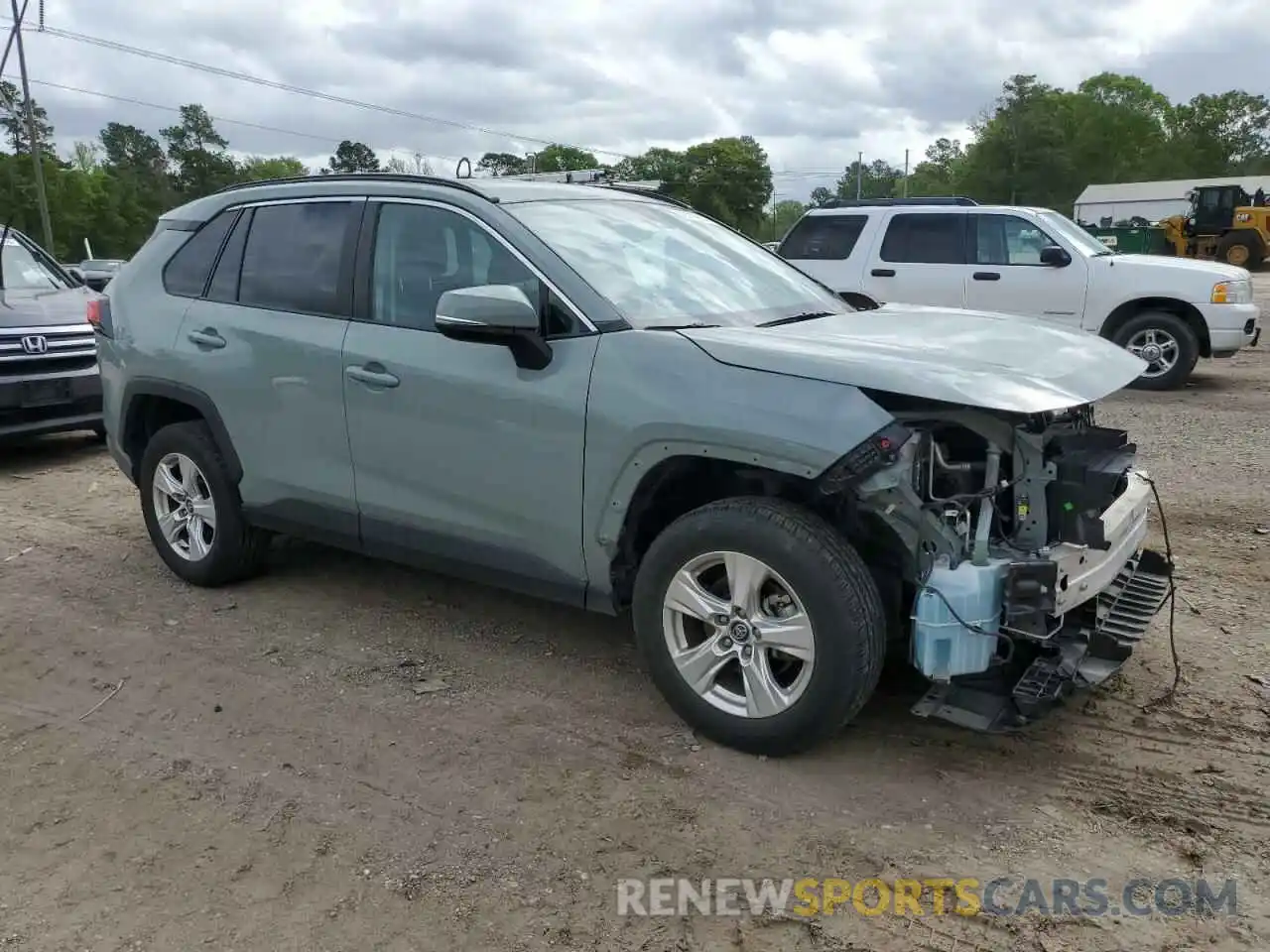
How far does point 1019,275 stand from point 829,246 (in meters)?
2.02

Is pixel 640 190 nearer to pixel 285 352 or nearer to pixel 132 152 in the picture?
pixel 285 352

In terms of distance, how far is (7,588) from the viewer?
17.1ft

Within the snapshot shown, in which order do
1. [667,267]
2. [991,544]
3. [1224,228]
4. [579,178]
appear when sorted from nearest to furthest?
[991,544] → [667,267] → [579,178] → [1224,228]

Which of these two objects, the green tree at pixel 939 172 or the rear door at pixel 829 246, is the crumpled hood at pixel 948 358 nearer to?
the rear door at pixel 829 246

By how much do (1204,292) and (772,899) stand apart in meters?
9.63

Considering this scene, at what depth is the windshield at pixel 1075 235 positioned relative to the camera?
10.7 meters

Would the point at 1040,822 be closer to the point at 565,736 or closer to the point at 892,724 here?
the point at 892,724

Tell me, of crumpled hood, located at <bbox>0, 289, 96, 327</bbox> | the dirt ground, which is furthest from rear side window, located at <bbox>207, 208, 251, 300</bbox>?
crumpled hood, located at <bbox>0, 289, 96, 327</bbox>

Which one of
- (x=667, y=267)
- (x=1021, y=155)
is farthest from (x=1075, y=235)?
(x=1021, y=155)

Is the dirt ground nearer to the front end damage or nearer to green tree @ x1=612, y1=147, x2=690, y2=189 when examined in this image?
the front end damage

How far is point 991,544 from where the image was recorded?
3.21m

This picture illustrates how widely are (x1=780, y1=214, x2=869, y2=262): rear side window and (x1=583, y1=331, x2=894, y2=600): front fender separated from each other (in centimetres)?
839

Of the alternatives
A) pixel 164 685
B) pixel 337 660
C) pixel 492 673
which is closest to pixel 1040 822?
pixel 492 673

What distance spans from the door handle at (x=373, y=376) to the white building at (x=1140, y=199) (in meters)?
69.6
